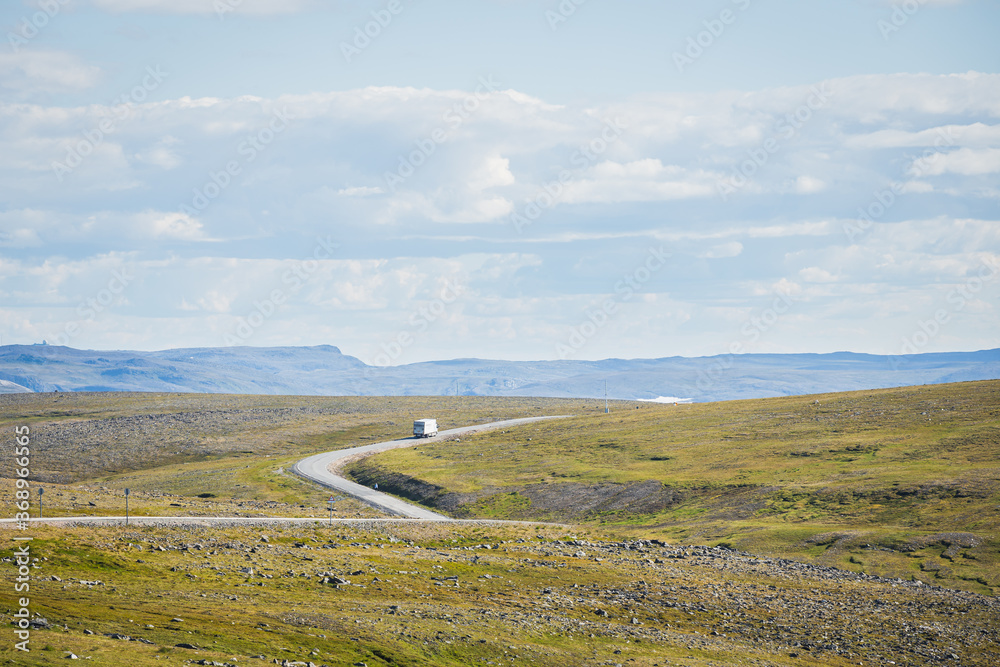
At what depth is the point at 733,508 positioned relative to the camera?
315 ft

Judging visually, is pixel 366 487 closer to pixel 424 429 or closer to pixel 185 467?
pixel 185 467

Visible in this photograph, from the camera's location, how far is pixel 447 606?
54.1 m

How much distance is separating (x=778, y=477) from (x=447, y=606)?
61.2 meters

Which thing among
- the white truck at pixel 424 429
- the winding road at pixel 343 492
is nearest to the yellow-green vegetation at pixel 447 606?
the winding road at pixel 343 492

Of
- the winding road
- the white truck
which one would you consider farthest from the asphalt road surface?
the white truck

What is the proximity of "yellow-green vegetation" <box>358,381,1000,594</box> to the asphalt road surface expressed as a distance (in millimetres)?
5259

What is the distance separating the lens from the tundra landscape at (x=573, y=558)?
45.7 metres

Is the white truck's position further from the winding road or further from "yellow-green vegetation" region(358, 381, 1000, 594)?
"yellow-green vegetation" region(358, 381, 1000, 594)

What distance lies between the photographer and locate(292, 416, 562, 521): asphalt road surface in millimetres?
105188

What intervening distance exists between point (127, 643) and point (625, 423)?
443 feet

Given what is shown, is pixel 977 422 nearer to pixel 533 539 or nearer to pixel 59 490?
pixel 533 539

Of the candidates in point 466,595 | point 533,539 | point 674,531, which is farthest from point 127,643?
point 674,531

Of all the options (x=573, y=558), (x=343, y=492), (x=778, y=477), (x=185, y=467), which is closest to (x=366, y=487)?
(x=343, y=492)

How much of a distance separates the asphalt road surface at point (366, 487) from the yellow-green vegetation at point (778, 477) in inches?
207
